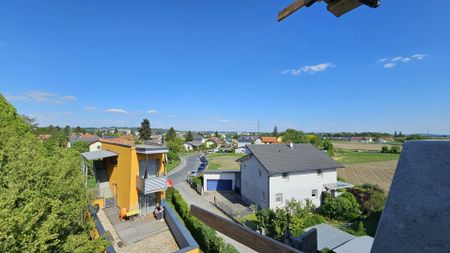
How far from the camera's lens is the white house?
23.0 metres

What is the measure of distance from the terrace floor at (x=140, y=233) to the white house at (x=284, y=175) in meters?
10.8

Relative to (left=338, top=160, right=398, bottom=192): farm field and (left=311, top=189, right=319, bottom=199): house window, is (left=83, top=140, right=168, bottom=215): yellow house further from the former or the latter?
(left=338, top=160, right=398, bottom=192): farm field

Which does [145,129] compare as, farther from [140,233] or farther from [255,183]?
[140,233]

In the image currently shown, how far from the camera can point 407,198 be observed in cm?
167

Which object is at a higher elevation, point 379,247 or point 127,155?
point 379,247

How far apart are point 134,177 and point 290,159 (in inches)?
619

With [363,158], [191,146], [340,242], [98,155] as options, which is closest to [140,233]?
[98,155]

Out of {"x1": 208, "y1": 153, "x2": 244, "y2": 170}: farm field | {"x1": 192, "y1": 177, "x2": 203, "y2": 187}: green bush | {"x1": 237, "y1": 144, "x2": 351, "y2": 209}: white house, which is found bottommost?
{"x1": 208, "y1": 153, "x2": 244, "y2": 170}: farm field

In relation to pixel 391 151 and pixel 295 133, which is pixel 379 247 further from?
pixel 391 151

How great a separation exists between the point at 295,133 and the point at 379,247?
78.4 m

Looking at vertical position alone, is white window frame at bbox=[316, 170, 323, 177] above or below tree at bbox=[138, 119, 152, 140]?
below

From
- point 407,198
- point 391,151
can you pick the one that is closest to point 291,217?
point 407,198

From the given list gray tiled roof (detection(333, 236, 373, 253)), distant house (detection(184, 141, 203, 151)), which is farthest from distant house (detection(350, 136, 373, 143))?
gray tiled roof (detection(333, 236, 373, 253))

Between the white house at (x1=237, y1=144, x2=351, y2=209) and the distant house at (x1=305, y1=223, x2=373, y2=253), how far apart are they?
799cm
